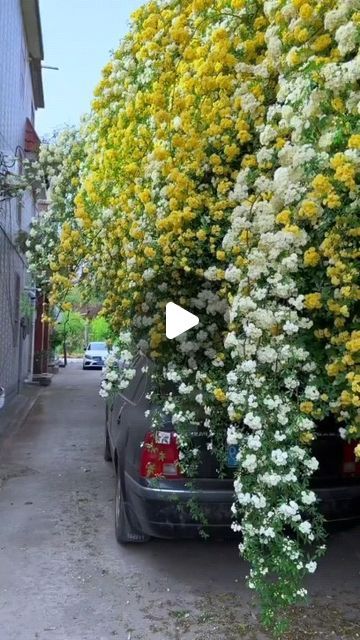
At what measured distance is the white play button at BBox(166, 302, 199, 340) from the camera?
4.08m

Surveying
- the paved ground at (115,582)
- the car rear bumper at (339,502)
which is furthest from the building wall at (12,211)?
the car rear bumper at (339,502)

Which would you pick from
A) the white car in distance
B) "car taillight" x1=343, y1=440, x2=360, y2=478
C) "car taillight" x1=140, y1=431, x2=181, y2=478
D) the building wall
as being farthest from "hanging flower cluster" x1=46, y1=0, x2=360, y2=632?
the white car in distance

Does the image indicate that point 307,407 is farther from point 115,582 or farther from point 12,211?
point 12,211

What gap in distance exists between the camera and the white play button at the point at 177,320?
4.08m

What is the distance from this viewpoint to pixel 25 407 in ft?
44.7

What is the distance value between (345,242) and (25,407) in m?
11.5

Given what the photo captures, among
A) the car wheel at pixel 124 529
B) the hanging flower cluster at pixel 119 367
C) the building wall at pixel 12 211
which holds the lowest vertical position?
the car wheel at pixel 124 529

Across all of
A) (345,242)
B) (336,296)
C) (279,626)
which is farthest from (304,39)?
(279,626)

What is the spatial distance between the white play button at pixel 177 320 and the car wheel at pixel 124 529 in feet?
4.96

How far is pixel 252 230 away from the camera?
10.7 ft

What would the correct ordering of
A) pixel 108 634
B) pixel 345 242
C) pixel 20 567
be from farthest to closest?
pixel 20 567 → pixel 108 634 → pixel 345 242

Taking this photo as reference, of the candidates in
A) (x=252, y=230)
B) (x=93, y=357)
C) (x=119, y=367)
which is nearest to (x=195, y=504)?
(x=119, y=367)

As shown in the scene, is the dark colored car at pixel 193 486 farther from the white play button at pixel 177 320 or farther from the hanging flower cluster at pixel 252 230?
the white play button at pixel 177 320

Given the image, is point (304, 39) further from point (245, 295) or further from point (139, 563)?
point (139, 563)
